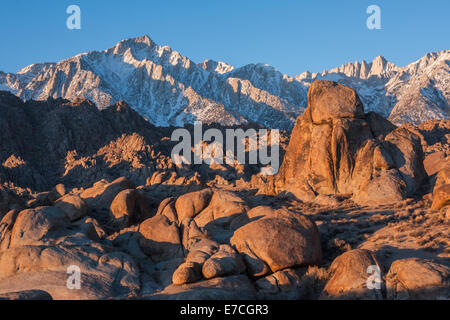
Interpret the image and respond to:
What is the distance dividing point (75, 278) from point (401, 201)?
15006mm

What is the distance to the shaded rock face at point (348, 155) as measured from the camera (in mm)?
21078

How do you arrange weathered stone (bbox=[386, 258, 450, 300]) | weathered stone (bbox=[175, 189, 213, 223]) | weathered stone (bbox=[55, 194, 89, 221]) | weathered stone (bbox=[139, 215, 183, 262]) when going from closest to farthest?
weathered stone (bbox=[386, 258, 450, 300]) → weathered stone (bbox=[139, 215, 183, 262]) → weathered stone (bbox=[175, 189, 213, 223]) → weathered stone (bbox=[55, 194, 89, 221])

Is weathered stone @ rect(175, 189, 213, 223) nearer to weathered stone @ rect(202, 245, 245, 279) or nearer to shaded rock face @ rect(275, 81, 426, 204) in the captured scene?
shaded rock face @ rect(275, 81, 426, 204)

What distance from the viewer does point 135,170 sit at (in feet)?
241

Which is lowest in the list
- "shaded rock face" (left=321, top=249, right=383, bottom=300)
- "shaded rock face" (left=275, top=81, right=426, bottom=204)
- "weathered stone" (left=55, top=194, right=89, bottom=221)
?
"shaded rock face" (left=321, top=249, right=383, bottom=300)

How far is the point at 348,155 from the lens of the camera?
2245 centimetres

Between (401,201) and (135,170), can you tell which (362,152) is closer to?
(401,201)

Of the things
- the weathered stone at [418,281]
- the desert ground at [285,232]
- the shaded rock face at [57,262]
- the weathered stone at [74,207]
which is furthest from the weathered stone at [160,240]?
the weathered stone at [418,281]

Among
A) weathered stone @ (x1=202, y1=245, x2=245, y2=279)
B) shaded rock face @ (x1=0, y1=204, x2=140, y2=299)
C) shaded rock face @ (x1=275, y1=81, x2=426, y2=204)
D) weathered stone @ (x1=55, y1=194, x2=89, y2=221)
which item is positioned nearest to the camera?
weathered stone @ (x1=202, y1=245, x2=245, y2=279)

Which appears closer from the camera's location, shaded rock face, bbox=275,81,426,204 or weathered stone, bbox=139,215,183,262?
weathered stone, bbox=139,215,183,262

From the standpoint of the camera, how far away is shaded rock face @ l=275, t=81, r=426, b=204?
69.2ft

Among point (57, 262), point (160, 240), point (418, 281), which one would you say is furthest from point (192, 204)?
point (418, 281)

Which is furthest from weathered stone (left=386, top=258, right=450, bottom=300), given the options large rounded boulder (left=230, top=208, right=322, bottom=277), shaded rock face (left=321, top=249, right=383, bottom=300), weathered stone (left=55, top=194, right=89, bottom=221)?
weathered stone (left=55, top=194, right=89, bottom=221)
